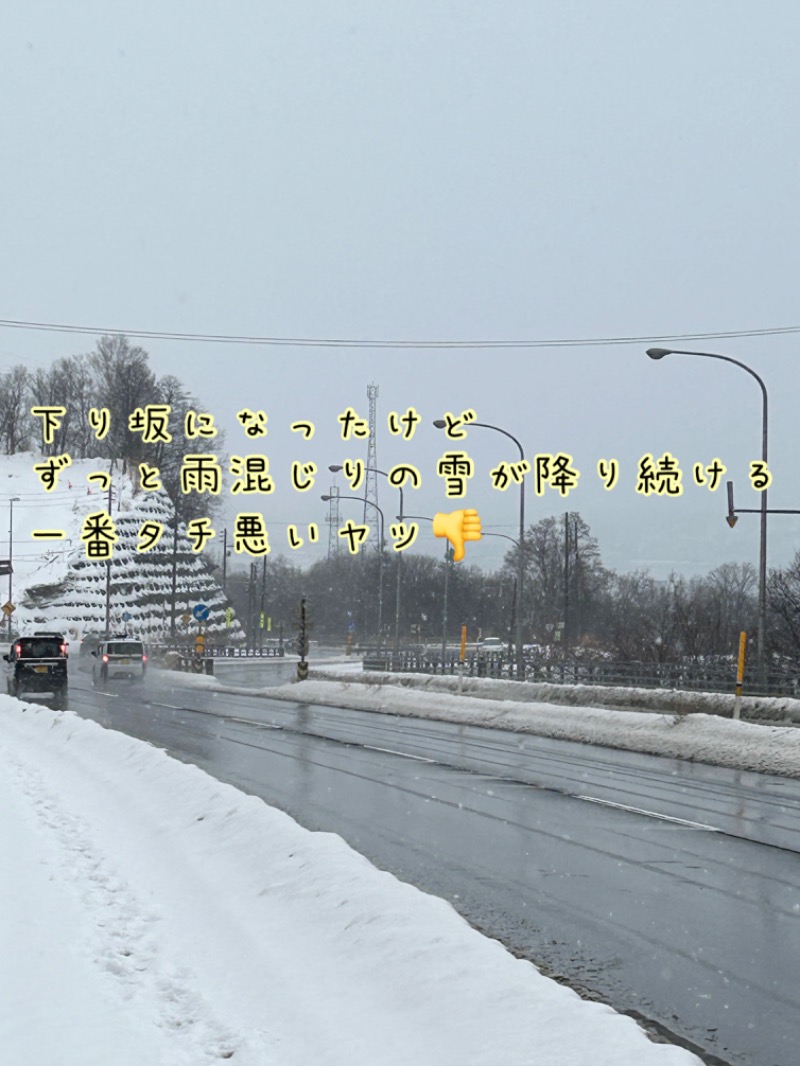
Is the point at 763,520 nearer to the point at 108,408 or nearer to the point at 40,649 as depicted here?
the point at 40,649

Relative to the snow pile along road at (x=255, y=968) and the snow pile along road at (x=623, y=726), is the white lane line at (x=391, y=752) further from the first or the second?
the snow pile along road at (x=255, y=968)

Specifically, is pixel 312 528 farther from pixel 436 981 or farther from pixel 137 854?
pixel 436 981

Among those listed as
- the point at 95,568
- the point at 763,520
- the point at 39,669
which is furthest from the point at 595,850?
the point at 95,568

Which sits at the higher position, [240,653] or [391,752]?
[391,752]

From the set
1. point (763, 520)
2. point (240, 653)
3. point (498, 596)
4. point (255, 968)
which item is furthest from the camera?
point (498, 596)

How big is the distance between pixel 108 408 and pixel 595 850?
422 ft

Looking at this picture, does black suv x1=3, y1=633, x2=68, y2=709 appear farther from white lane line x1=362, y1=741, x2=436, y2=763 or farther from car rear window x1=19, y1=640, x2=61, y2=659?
white lane line x1=362, y1=741, x2=436, y2=763

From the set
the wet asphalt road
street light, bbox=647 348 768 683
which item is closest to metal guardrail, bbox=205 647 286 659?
street light, bbox=647 348 768 683

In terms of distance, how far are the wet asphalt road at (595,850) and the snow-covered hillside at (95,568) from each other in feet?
283

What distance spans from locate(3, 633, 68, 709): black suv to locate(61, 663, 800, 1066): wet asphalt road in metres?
16.4

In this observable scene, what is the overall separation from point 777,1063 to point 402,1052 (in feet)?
6.01

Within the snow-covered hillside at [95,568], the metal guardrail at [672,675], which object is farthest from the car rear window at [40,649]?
Result: the snow-covered hillside at [95,568]

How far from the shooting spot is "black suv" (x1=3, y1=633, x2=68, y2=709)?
133ft

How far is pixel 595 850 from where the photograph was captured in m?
12.0
